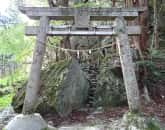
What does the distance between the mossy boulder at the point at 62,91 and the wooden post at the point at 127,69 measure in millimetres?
2275

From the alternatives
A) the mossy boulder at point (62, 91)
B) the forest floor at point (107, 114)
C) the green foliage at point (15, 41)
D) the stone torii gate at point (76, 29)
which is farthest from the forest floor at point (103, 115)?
the green foliage at point (15, 41)

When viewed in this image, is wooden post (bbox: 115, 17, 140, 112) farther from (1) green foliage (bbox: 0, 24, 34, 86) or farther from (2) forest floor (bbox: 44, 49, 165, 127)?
(1) green foliage (bbox: 0, 24, 34, 86)

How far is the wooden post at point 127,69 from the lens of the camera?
271 inches

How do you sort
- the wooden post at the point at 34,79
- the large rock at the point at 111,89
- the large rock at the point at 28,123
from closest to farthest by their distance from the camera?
1. the large rock at the point at 28,123
2. the wooden post at the point at 34,79
3. the large rock at the point at 111,89

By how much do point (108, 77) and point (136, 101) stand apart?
296 cm

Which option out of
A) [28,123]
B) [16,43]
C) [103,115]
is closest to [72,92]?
[103,115]

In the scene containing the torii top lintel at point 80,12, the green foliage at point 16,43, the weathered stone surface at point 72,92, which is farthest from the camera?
the green foliage at point 16,43

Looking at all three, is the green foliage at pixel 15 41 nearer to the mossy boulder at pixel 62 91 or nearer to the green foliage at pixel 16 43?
the green foliage at pixel 16 43

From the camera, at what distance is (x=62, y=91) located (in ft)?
28.2

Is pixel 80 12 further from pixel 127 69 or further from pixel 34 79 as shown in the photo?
pixel 34 79

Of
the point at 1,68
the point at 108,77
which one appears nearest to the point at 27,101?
the point at 108,77

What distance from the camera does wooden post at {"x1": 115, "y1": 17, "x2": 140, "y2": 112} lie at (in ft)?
22.6

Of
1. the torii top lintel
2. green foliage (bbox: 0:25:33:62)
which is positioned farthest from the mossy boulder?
green foliage (bbox: 0:25:33:62)

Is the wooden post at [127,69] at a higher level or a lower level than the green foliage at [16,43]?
lower
